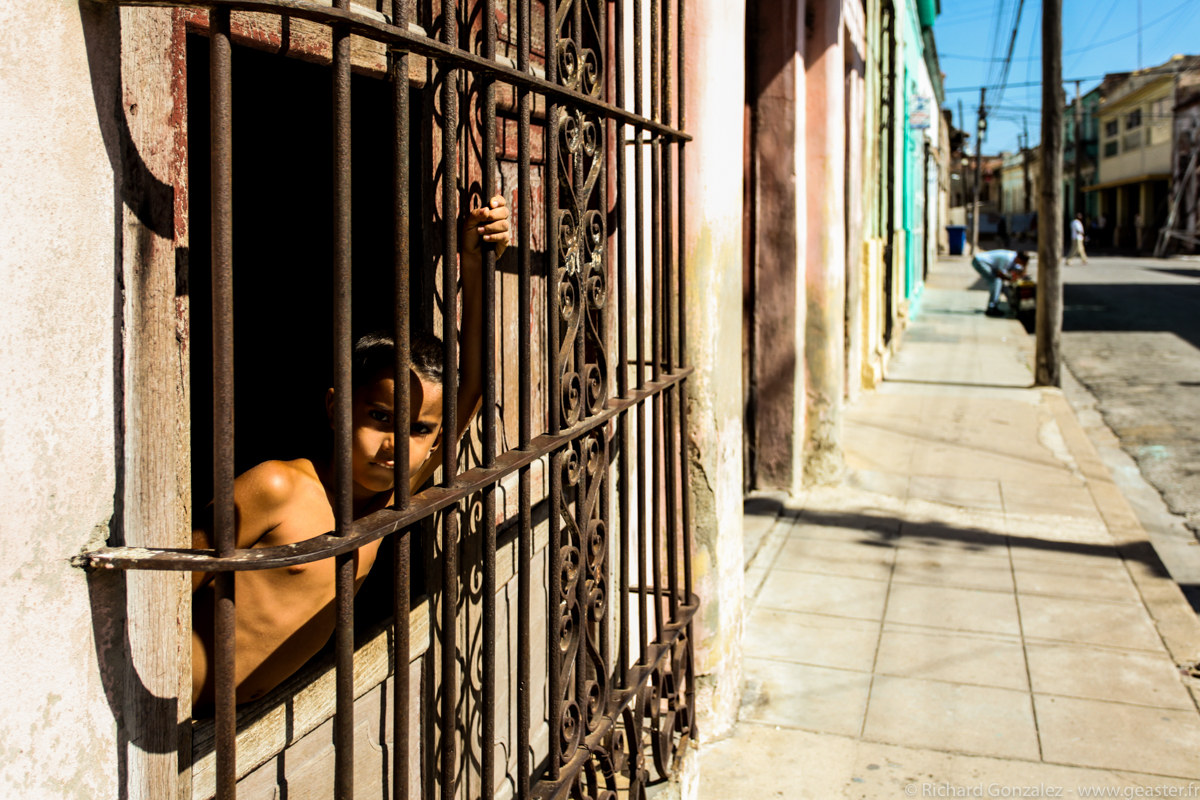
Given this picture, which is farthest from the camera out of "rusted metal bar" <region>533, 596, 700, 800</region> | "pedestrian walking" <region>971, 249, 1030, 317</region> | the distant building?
the distant building

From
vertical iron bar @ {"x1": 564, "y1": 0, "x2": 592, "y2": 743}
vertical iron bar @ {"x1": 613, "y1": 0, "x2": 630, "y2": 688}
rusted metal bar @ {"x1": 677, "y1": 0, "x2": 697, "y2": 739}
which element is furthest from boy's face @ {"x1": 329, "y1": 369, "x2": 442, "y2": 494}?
rusted metal bar @ {"x1": 677, "y1": 0, "x2": 697, "y2": 739}

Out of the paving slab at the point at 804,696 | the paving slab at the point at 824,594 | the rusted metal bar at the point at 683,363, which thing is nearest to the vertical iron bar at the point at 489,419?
the rusted metal bar at the point at 683,363

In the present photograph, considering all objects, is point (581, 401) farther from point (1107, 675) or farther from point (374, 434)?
point (1107, 675)

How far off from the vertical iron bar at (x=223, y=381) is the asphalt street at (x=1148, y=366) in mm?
6855

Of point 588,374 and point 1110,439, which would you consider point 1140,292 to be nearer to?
point 1110,439

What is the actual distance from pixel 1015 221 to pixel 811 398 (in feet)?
200

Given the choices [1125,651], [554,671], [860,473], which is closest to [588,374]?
[554,671]

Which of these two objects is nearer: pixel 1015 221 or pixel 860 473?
pixel 860 473

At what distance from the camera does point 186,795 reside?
1418mm

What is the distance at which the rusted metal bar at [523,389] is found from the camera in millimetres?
1914

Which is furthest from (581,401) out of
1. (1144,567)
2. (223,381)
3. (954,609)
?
(1144,567)

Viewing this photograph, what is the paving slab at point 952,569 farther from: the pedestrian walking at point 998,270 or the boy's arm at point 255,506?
the pedestrian walking at point 998,270

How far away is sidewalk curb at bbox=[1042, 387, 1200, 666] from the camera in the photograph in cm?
441

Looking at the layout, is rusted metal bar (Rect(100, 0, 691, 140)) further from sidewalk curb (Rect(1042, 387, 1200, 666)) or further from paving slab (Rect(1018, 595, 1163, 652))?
sidewalk curb (Rect(1042, 387, 1200, 666))
